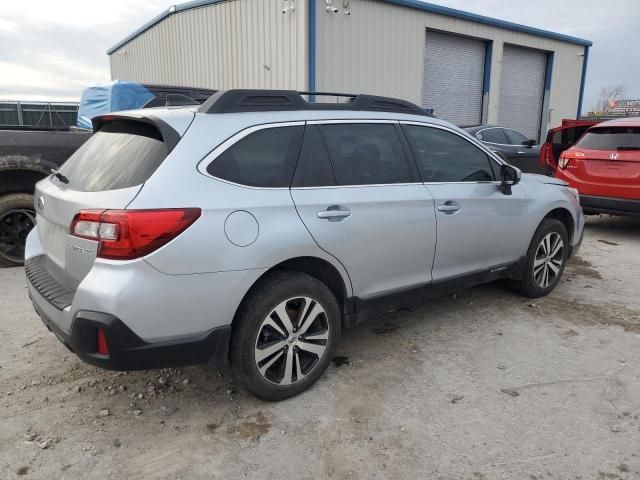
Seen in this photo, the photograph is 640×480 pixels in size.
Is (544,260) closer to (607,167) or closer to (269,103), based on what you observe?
(269,103)

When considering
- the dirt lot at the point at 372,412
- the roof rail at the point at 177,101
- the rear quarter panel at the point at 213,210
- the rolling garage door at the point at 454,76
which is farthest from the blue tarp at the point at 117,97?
the rolling garage door at the point at 454,76

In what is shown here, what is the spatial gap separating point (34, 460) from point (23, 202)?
12.0ft

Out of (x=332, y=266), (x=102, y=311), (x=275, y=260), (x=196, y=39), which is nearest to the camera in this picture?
(x=102, y=311)

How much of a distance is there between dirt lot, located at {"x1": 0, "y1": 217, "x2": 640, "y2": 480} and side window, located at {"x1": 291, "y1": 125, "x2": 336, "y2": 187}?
4.11 ft

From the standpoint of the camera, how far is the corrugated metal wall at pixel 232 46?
11836 mm

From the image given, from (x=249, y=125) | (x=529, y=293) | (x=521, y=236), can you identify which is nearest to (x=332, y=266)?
(x=249, y=125)

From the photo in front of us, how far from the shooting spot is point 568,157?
7578 millimetres

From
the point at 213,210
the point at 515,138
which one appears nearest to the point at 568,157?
the point at 515,138

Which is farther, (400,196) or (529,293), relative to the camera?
(529,293)

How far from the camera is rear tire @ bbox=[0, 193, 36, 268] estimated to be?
5.25 m

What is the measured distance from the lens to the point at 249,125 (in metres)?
2.77

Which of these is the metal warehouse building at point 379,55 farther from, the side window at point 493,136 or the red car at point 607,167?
the red car at point 607,167

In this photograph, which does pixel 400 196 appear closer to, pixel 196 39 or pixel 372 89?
pixel 372 89

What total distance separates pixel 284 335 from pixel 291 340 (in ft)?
0.20
